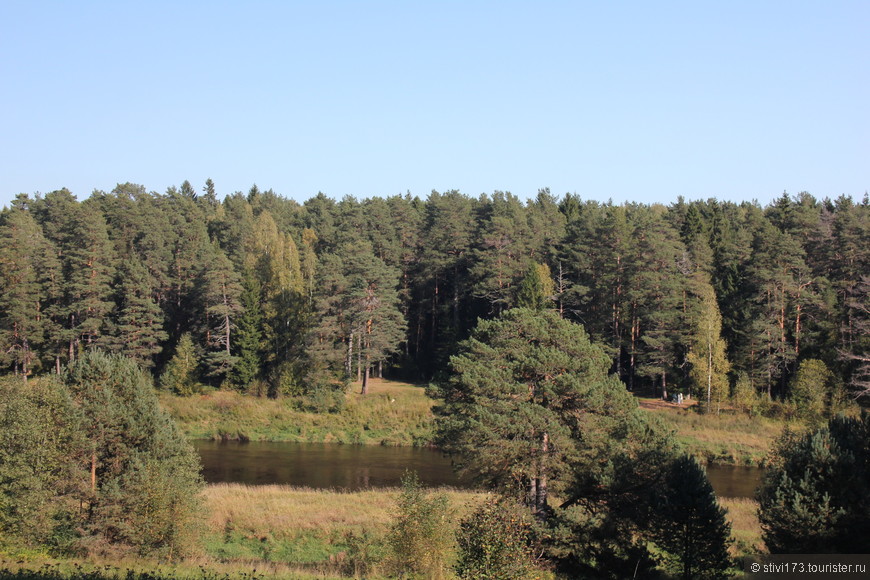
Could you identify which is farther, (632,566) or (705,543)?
(632,566)

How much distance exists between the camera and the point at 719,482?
42.3 meters

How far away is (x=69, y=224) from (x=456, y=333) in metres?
38.9

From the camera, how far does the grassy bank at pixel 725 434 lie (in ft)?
157

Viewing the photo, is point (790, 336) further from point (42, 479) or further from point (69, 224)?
point (69, 224)

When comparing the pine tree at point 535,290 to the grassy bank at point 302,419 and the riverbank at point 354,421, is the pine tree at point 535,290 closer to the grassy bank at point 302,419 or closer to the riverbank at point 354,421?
the riverbank at point 354,421

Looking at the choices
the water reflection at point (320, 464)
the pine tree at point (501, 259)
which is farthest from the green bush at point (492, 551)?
the pine tree at point (501, 259)

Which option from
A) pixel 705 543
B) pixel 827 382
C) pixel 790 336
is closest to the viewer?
pixel 705 543

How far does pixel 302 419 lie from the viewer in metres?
58.3

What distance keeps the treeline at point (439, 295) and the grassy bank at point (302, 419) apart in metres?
1.99

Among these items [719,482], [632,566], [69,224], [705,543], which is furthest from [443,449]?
[69,224]

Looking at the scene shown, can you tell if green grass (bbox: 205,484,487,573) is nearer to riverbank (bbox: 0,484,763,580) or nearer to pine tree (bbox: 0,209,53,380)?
riverbank (bbox: 0,484,763,580)

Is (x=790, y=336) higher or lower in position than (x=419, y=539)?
higher

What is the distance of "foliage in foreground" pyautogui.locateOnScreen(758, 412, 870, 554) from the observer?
20.8 m

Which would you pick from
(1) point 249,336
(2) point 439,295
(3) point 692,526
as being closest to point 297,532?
(3) point 692,526
